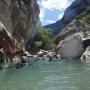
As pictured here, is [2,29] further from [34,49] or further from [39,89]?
[34,49]

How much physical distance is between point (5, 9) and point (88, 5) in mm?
87313

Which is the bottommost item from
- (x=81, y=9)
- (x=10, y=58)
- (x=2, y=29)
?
(x=10, y=58)

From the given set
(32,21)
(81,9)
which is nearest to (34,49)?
(32,21)

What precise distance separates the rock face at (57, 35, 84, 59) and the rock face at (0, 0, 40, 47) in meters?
14.3

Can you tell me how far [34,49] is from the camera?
11719cm

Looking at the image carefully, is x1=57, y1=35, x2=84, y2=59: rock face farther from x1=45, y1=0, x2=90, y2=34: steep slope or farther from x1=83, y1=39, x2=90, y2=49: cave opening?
x1=45, y1=0, x2=90, y2=34: steep slope

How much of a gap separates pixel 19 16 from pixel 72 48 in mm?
18727

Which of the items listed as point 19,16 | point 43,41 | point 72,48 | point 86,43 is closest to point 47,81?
point 72,48

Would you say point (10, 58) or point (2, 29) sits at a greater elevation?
point (2, 29)

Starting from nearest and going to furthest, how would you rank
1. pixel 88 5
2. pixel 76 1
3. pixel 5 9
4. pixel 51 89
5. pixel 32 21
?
pixel 51 89 → pixel 5 9 → pixel 32 21 → pixel 88 5 → pixel 76 1

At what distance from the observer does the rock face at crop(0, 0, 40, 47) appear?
2977 inches

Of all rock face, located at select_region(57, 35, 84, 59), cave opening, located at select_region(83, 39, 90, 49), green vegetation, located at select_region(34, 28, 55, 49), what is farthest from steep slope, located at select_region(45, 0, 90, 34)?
rock face, located at select_region(57, 35, 84, 59)

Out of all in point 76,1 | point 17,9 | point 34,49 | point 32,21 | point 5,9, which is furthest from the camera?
point 76,1

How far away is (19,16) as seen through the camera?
86.4 m
